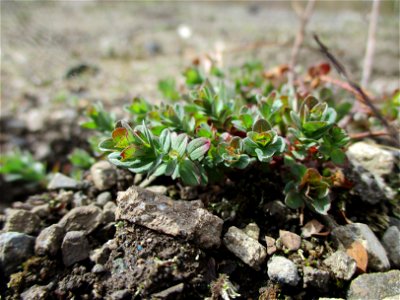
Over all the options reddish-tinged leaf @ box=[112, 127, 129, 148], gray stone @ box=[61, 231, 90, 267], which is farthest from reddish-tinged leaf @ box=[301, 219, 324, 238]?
gray stone @ box=[61, 231, 90, 267]

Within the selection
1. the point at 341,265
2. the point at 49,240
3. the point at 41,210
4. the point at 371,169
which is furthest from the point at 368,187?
the point at 41,210

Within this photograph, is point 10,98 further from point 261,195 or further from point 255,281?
point 255,281

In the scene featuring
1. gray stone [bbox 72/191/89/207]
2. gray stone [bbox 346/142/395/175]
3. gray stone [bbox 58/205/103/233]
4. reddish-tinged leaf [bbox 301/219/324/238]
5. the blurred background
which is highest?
the blurred background

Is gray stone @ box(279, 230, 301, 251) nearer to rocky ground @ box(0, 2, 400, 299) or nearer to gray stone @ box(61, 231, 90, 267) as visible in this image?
rocky ground @ box(0, 2, 400, 299)

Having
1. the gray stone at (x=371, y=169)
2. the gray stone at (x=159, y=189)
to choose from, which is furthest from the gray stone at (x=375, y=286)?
the gray stone at (x=159, y=189)

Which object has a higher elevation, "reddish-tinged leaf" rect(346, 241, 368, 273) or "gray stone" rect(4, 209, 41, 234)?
"gray stone" rect(4, 209, 41, 234)

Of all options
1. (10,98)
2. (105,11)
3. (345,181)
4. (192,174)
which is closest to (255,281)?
(192,174)

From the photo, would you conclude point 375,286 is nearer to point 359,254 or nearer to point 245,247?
point 359,254
